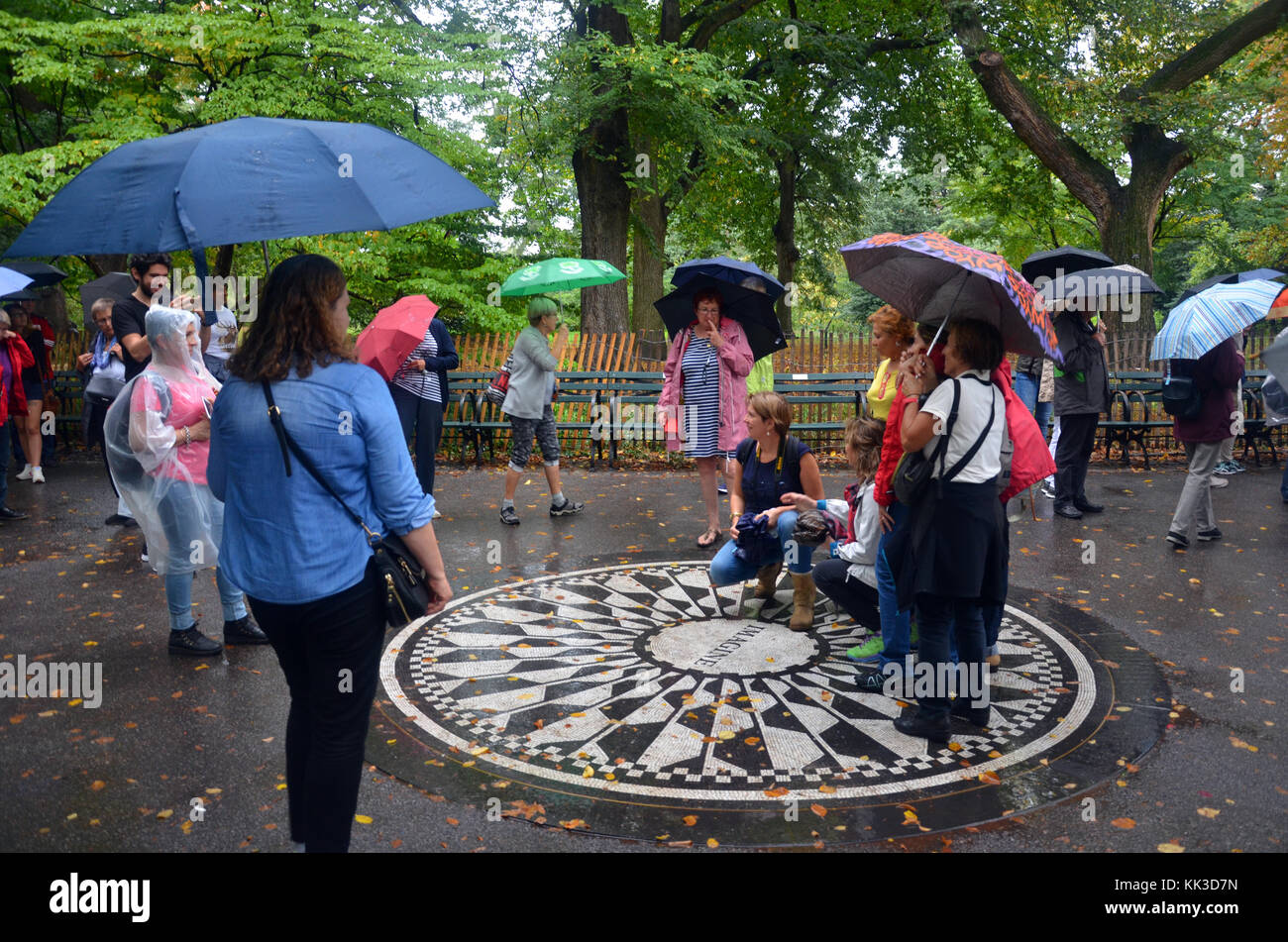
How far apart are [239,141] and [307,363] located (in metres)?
1.02

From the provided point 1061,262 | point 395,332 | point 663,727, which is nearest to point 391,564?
point 663,727

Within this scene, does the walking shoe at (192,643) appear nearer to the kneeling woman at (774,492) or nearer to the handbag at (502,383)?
the kneeling woman at (774,492)

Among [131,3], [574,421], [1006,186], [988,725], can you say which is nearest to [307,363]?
[988,725]

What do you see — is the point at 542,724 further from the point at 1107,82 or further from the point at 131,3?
the point at 1107,82

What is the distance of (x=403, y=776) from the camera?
4.46 meters

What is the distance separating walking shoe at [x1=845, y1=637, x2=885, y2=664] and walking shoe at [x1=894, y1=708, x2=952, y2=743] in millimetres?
958

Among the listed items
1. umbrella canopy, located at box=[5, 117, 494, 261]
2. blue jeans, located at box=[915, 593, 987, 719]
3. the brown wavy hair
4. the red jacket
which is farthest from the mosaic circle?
the red jacket

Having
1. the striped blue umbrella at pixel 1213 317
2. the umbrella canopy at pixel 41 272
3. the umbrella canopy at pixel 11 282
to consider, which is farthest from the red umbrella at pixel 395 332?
the umbrella canopy at pixel 41 272

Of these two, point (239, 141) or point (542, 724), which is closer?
point (239, 141)

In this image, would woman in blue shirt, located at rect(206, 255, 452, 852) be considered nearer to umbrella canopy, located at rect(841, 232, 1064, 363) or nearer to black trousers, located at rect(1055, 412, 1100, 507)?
umbrella canopy, located at rect(841, 232, 1064, 363)

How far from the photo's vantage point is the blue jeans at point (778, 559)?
6398 mm

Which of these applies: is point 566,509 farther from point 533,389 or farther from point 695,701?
point 695,701

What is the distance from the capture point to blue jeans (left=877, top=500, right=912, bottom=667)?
17.7 feet

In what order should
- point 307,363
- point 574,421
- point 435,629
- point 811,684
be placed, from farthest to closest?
point 574,421
point 435,629
point 811,684
point 307,363
